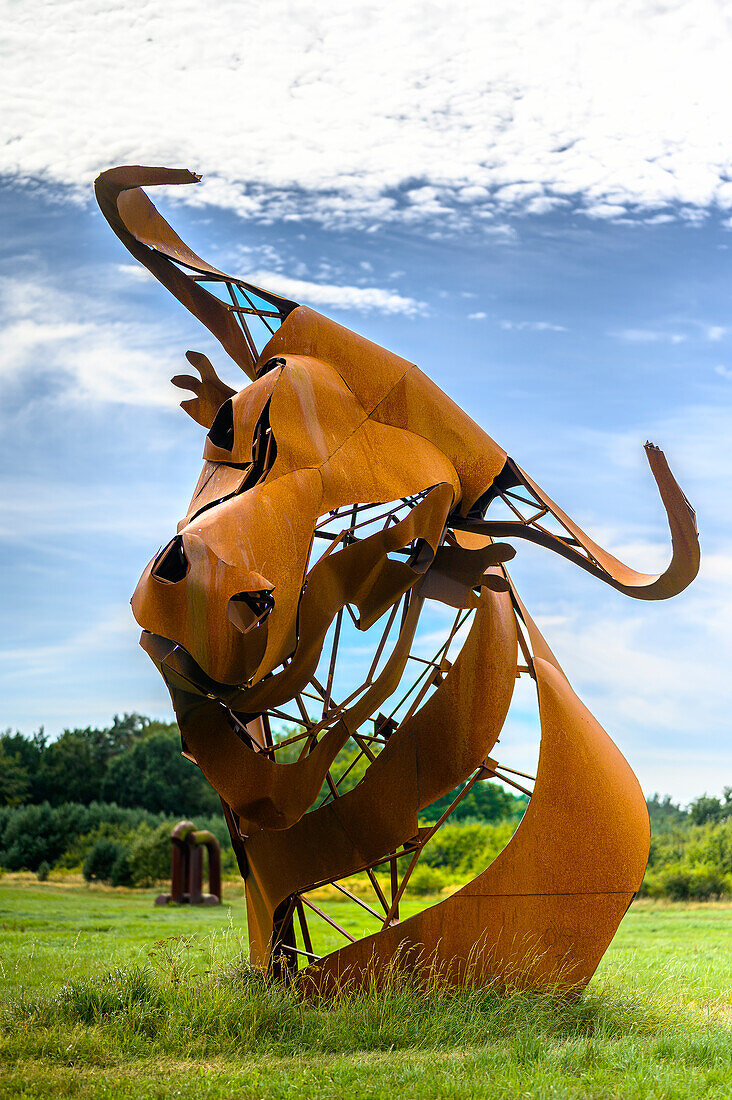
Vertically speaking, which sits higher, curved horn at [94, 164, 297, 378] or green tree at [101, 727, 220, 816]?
curved horn at [94, 164, 297, 378]

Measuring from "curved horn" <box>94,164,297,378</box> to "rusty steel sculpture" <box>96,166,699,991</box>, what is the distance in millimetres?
29

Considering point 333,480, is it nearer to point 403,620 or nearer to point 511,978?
point 403,620

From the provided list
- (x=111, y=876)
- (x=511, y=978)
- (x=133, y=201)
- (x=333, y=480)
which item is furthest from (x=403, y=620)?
(x=111, y=876)

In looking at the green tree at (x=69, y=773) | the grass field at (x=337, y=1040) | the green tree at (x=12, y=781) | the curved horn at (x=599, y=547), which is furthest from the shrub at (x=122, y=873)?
the curved horn at (x=599, y=547)

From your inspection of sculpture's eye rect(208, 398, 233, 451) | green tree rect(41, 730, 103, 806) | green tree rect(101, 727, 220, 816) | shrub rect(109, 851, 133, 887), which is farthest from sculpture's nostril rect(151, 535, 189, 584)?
green tree rect(41, 730, 103, 806)

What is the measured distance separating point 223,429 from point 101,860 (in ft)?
72.1

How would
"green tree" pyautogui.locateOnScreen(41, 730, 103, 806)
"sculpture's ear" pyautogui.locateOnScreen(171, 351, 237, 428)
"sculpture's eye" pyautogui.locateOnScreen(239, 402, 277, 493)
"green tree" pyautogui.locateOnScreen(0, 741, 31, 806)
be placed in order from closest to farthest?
"sculpture's eye" pyautogui.locateOnScreen(239, 402, 277, 493) → "sculpture's ear" pyautogui.locateOnScreen(171, 351, 237, 428) → "green tree" pyautogui.locateOnScreen(0, 741, 31, 806) → "green tree" pyautogui.locateOnScreen(41, 730, 103, 806)

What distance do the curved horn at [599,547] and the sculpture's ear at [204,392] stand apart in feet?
8.34

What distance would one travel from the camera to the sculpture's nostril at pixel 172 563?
669cm

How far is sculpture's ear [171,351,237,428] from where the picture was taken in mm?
9719

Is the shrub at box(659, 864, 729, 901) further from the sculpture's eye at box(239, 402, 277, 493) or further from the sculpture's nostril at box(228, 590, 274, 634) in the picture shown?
the sculpture's eye at box(239, 402, 277, 493)

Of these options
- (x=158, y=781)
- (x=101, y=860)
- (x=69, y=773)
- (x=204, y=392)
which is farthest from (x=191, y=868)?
(x=69, y=773)

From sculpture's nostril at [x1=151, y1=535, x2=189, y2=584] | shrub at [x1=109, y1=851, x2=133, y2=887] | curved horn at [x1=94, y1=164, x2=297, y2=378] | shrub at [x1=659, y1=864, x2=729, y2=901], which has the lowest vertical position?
shrub at [x1=109, y1=851, x2=133, y2=887]

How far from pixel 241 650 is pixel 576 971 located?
13.2ft
